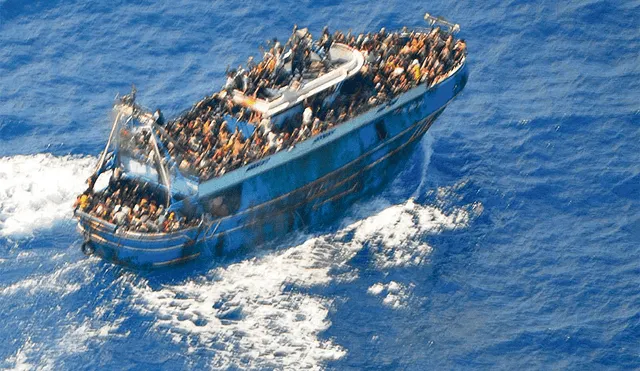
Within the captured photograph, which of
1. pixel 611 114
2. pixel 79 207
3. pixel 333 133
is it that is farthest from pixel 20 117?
pixel 611 114

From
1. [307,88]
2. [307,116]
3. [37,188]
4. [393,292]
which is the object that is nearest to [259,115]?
[307,116]

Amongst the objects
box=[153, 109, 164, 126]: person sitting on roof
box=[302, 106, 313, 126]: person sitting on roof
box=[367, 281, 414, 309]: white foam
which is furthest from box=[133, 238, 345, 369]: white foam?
box=[153, 109, 164, 126]: person sitting on roof

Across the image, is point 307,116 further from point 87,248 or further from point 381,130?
point 87,248

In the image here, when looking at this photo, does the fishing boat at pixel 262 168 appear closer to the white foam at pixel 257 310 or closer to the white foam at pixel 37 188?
the white foam at pixel 257 310

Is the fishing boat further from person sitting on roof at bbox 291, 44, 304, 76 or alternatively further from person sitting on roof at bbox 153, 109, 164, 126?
person sitting on roof at bbox 291, 44, 304, 76

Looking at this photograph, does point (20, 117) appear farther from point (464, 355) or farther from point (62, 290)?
point (464, 355)

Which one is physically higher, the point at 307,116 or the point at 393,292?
the point at 307,116
